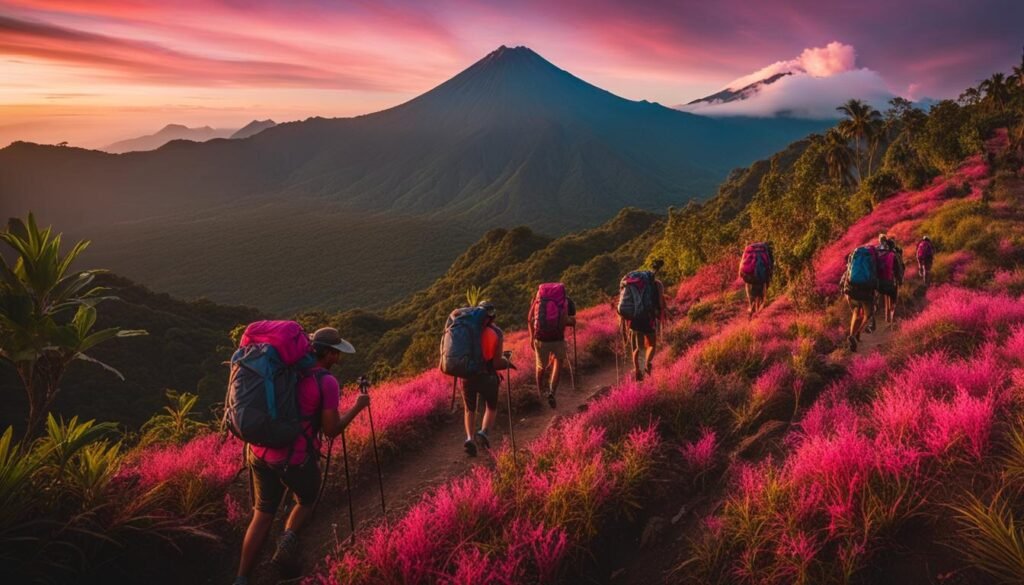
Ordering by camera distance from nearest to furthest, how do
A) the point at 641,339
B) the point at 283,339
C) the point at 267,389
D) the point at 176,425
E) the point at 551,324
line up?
the point at 267,389 → the point at 283,339 → the point at 176,425 → the point at 551,324 → the point at 641,339

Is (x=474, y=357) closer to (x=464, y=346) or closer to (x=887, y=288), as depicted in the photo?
(x=464, y=346)

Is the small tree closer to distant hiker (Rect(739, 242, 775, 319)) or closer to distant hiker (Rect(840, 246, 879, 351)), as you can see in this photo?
distant hiker (Rect(840, 246, 879, 351))

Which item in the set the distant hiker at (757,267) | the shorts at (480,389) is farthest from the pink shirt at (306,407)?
the distant hiker at (757,267)

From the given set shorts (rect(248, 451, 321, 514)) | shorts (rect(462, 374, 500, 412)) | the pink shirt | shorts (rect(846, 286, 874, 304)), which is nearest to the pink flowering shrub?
shorts (rect(462, 374, 500, 412))

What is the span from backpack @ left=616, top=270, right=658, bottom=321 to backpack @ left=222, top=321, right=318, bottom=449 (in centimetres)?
590

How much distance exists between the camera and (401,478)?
6.47 metres

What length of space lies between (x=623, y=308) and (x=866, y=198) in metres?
34.8

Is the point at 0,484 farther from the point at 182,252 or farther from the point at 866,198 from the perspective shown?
the point at 182,252

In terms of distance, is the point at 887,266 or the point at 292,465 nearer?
the point at 292,465

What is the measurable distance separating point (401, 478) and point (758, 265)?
1033 cm

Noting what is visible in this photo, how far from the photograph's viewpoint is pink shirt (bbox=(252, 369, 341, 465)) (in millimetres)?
4168

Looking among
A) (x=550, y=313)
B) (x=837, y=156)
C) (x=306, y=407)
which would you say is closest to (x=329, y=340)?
(x=306, y=407)

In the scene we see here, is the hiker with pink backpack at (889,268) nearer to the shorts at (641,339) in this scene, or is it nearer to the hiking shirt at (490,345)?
the shorts at (641,339)

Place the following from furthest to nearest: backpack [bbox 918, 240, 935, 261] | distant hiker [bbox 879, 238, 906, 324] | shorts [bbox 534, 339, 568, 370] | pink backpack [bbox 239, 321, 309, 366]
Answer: backpack [bbox 918, 240, 935, 261] → distant hiker [bbox 879, 238, 906, 324] → shorts [bbox 534, 339, 568, 370] → pink backpack [bbox 239, 321, 309, 366]
